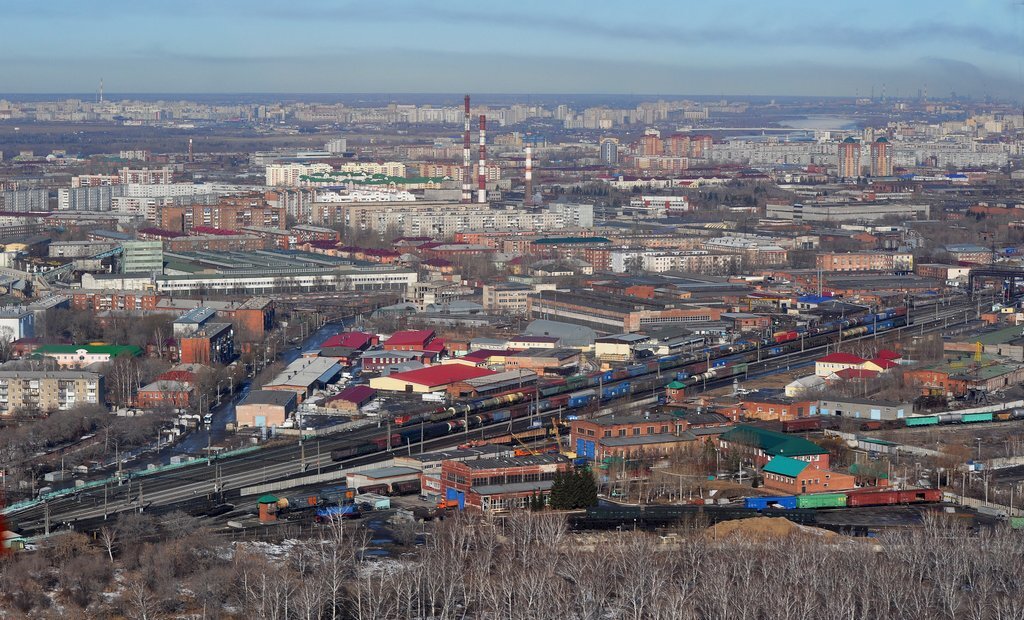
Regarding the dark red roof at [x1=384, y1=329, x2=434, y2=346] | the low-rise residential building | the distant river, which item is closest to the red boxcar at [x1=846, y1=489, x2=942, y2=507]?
the low-rise residential building

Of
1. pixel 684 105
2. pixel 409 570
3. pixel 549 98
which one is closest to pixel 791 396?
pixel 409 570

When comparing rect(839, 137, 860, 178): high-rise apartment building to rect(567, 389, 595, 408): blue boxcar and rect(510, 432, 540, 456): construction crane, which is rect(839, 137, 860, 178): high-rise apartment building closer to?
rect(567, 389, 595, 408): blue boxcar

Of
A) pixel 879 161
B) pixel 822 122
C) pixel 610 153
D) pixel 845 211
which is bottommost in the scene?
pixel 845 211

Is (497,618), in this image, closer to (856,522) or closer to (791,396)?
(856,522)

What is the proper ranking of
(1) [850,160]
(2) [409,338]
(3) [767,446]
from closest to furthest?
(3) [767,446]
(2) [409,338]
(1) [850,160]

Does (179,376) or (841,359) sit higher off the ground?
(841,359)

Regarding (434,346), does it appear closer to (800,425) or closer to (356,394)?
(356,394)

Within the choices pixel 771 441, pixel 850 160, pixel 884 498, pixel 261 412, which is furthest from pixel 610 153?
pixel 884 498
